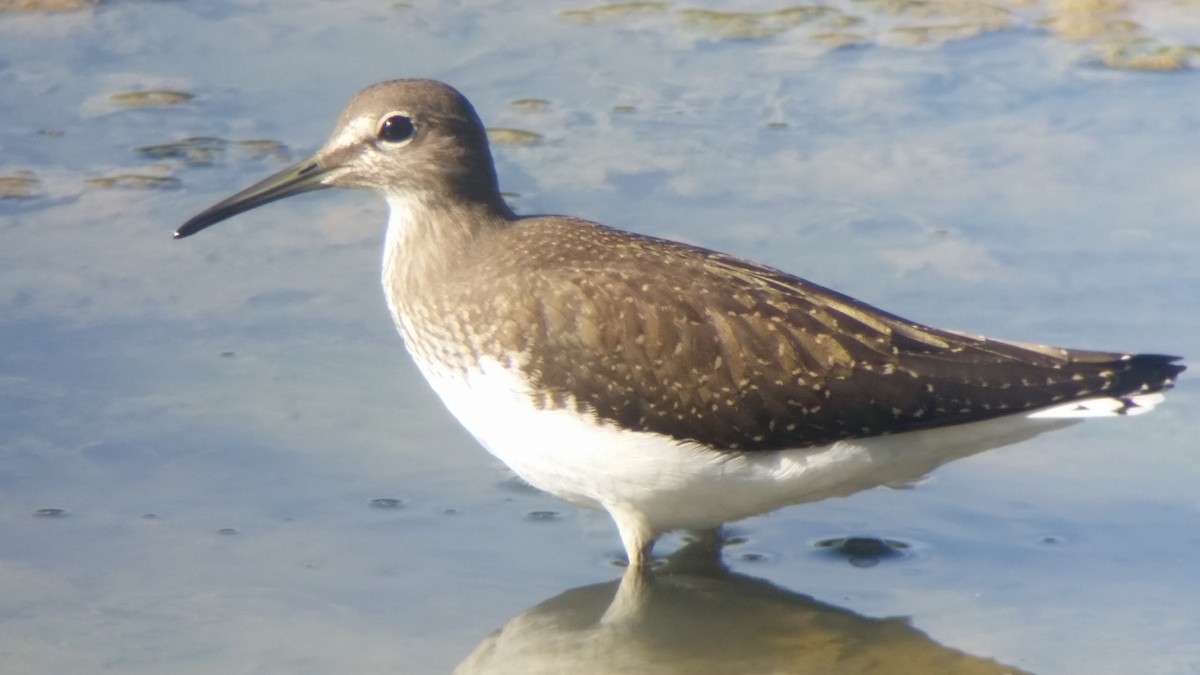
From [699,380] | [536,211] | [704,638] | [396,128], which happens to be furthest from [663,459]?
[536,211]

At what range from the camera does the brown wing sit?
5.97 metres

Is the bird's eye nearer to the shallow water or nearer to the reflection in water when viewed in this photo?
the shallow water

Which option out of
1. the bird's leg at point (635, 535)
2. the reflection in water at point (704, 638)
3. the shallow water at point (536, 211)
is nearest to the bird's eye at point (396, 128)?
the shallow water at point (536, 211)

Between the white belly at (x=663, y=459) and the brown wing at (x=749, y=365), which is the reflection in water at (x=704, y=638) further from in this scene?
the brown wing at (x=749, y=365)

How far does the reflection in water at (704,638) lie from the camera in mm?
5812

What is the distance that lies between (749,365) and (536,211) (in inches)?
108

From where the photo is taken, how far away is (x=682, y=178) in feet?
29.2

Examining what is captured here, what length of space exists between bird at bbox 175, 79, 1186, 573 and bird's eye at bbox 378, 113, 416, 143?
1.64 feet

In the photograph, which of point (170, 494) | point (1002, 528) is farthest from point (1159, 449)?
point (170, 494)

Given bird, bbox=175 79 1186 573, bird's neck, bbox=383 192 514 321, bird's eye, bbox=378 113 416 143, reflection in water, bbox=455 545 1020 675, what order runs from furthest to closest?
bird's eye, bbox=378 113 416 143
bird's neck, bbox=383 192 514 321
bird, bbox=175 79 1186 573
reflection in water, bbox=455 545 1020 675

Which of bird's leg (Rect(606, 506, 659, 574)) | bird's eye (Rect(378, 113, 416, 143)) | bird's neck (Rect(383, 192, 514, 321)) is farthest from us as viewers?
bird's eye (Rect(378, 113, 416, 143))

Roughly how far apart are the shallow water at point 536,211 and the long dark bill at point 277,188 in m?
0.79

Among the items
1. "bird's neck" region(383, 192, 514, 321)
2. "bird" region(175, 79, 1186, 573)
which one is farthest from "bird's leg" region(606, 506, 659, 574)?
"bird's neck" region(383, 192, 514, 321)

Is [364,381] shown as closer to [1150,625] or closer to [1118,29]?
[1150,625]
